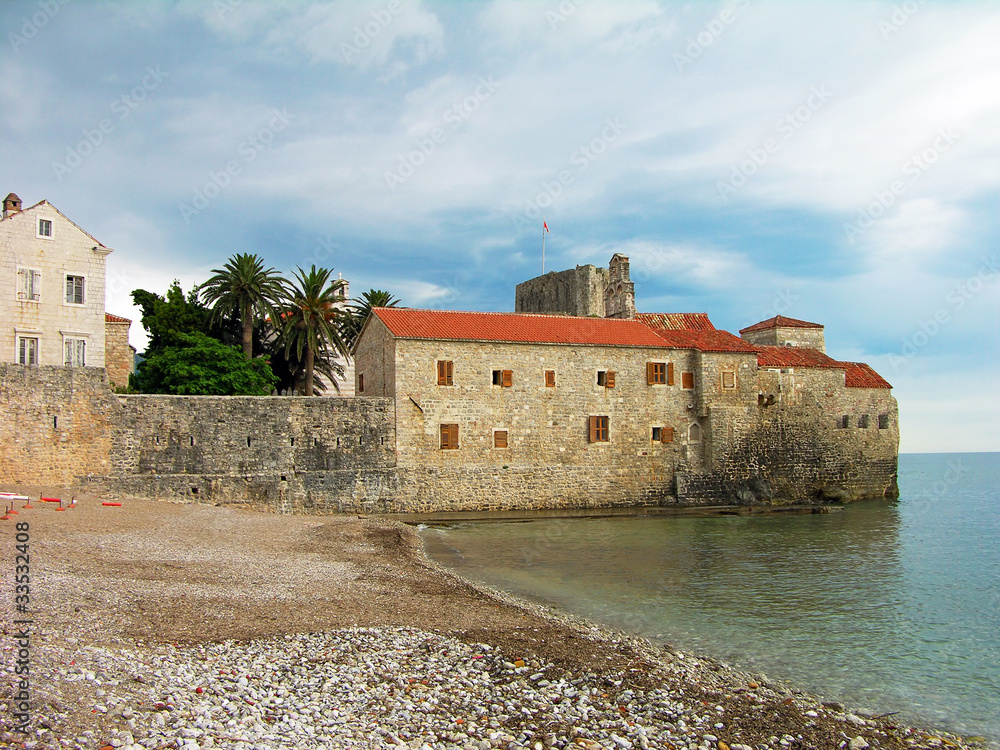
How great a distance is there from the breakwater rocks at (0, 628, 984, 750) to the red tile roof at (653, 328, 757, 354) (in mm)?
24418

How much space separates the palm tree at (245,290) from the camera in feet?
114

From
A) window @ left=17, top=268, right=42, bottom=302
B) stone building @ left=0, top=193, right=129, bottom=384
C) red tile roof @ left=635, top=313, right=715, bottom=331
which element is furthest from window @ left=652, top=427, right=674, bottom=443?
window @ left=17, top=268, right=42, bottom=302

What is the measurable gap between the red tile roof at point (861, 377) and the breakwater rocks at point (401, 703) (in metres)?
31.7

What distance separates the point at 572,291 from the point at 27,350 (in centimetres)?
2939

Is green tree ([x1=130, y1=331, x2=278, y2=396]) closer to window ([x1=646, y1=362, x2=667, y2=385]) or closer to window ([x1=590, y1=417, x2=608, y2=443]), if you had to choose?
window ([x1=590, y1=417, x2=608, y2=443])

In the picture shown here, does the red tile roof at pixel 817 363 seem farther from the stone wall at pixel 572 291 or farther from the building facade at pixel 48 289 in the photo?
the building facade at pixel 48 289

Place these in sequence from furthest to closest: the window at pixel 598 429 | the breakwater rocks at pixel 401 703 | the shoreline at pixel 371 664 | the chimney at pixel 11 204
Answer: the window at pixel 598 429 < the chimney at pixel 11 204 < the shoreline at pixel 371 664 < the breakwater rocks at pixel 401 703

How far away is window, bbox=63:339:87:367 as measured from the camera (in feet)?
93.2

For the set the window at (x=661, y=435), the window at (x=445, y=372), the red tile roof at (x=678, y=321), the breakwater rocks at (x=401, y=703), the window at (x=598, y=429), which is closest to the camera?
the breakwater rocks at (x=401, y=703)

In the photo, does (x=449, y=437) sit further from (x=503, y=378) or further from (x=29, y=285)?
(x=29, y=285)

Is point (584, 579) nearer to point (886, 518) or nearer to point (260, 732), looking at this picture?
point (260, 732)

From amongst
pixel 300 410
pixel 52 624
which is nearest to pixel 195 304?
pixel 300 410

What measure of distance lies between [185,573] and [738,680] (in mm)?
10088

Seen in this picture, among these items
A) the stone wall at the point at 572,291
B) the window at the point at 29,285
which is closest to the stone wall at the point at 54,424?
the window at the point at 29,285
